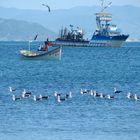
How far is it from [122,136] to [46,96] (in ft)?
58.7

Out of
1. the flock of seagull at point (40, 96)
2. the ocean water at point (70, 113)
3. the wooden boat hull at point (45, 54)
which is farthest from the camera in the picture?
the wooden boat hull at point (45, 54)

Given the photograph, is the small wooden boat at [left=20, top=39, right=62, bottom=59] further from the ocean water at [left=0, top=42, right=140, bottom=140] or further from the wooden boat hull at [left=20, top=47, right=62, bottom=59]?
the ocean water at [left=0, top=42, right=140, bottom=140]

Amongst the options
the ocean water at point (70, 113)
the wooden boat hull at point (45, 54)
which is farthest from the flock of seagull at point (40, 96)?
the wooden boat hull at point (45, 54)

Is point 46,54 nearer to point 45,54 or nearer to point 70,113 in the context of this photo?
point 45,54

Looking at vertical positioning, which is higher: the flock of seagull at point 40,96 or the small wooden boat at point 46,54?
the small wooden boat at point 46,54

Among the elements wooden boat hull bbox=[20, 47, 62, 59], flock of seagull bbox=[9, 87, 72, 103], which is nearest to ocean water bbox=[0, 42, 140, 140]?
flock of seagull bbox=[9, 87, 72, 103]

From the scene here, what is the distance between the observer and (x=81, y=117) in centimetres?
4731

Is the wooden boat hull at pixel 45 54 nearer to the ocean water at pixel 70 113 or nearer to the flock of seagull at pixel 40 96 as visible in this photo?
the ocean water at pixel 70 113

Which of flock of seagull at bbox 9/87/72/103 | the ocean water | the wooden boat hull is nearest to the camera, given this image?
the ocean water

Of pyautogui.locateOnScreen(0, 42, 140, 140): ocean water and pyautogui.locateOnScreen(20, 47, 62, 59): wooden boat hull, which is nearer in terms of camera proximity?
pyautogui.locateOnScreen(0, 42, 140, 140): ocean water

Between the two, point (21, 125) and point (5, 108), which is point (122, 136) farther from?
point (5, 108)

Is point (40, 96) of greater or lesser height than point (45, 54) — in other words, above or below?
below

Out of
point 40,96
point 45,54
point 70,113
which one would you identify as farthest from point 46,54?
point 70,113

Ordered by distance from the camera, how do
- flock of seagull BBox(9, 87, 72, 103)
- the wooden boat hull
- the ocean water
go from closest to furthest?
1. the ocean water
2. flock of seagull BBox(9, 87, 72, 103)
3. the wooden boat hull
